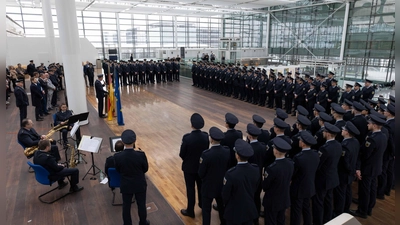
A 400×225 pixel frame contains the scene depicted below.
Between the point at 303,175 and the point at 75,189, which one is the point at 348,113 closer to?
the point at 303,175

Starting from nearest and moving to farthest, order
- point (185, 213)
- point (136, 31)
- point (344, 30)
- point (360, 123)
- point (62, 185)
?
point (185, 213), point (62, 185), point (360, 123), point (344, 30), point (136, 31)


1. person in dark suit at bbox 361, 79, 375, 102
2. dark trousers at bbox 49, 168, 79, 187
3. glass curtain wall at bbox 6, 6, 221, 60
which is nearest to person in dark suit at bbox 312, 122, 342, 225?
dark trousers at bbox 49, 168, 79, 187

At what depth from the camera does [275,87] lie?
33.3ft

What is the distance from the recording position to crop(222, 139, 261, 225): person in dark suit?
10.1 ft

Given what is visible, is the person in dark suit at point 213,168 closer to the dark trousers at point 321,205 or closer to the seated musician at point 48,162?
the dark trousers at point 321,205

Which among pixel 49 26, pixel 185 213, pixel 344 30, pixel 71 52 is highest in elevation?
pixel 49 26

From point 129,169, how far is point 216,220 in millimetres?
1621

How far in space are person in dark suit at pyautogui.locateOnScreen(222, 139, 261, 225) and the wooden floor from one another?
43.0 inches

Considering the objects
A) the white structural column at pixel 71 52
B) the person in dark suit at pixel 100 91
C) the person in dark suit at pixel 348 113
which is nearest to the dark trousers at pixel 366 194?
the person in dark suit at pixel 348 113

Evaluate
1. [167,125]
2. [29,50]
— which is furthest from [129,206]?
[29,50]

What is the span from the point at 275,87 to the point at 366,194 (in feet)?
20.9

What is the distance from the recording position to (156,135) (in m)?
7.77

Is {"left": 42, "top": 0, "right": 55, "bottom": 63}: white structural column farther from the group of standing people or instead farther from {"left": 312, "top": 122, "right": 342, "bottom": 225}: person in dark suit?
{"left": 312, "top": 122, "right": 342, "bottom": 225}: person in dark suit

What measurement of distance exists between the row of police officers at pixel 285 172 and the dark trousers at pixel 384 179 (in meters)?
0.02
